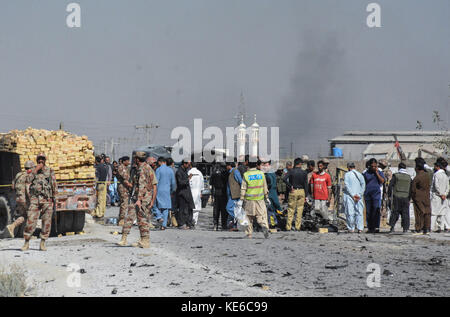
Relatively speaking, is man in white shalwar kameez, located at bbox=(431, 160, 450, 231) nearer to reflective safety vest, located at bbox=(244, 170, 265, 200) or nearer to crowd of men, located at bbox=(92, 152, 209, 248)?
reflective safety vest, located at bbox=(244, 170, 265, 200)

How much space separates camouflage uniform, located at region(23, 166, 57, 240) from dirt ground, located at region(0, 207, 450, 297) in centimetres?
43

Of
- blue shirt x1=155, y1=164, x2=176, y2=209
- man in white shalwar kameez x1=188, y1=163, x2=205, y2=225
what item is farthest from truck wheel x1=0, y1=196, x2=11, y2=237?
man in white shalwar kameez x1=188, y1=163, x2=205, y2=225

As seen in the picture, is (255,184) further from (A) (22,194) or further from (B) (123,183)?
(A) (22,194)

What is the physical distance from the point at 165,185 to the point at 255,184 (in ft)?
13.9

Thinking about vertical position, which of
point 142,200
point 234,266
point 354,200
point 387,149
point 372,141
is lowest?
point 234,266

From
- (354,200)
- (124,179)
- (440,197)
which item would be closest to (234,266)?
(124,179)

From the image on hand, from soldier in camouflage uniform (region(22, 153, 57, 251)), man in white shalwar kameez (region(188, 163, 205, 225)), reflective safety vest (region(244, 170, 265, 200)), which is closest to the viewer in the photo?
soldier in camouflage uniform (region(22, 153, 57, 251))

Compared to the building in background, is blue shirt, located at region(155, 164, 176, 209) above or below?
below

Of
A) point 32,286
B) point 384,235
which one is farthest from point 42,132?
point 384,235

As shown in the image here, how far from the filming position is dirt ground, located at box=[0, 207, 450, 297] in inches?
366

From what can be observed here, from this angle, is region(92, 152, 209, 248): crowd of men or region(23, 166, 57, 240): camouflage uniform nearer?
region(23, 166, 57, 240): camouflage uniform

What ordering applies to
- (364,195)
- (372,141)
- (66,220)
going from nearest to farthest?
1. (66,220)
2. (364,195)
3. (372,141)

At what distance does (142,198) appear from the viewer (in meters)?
13.8
